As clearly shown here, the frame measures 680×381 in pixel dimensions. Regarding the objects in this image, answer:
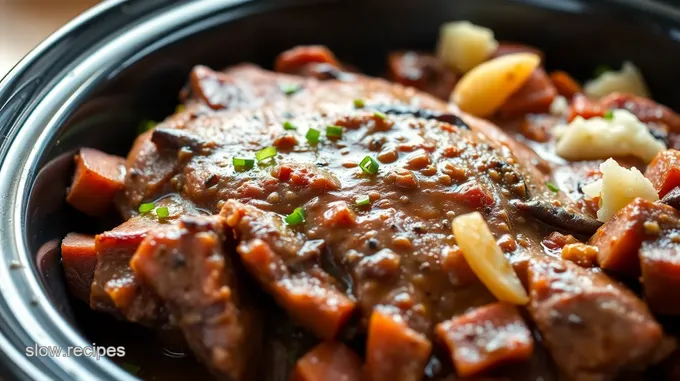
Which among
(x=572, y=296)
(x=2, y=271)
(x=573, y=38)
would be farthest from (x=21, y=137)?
(x=573, y=38)

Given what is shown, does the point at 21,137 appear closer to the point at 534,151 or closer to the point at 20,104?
the point at 20,104

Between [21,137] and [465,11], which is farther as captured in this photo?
[465,11]

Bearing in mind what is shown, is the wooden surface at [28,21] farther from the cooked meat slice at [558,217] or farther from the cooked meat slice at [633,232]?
the cooked meat slice at [633,232]

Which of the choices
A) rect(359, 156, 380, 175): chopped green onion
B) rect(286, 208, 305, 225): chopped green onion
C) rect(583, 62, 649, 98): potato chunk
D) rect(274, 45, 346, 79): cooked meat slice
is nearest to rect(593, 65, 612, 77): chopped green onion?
rect(583, 62, 649, 98): potato chunk

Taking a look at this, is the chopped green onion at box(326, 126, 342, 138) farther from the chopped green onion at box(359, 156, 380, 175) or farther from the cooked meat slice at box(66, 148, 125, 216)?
the cooked meat slice at box(66, 148, 125, 216)

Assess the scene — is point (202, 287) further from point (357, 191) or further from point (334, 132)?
point (334, 132)

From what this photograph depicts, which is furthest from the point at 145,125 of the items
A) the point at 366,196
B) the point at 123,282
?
the point at 366,196

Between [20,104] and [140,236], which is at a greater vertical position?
[20,104]
